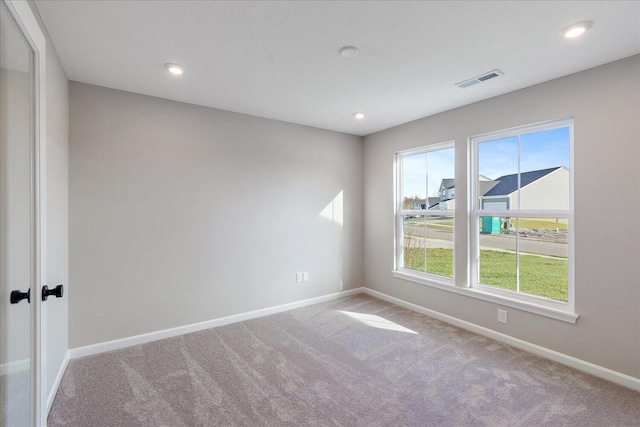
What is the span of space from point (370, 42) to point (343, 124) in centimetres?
197

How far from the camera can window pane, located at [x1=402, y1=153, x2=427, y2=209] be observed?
13.0 ft

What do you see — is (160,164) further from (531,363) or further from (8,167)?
(531,363)

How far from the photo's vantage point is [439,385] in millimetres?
2291

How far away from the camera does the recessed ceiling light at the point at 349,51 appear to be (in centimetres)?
213

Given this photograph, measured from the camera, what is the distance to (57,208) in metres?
2.25

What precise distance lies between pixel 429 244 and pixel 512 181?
48.4 inches

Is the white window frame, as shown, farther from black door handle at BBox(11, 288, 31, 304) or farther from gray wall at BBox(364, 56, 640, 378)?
black door handle at BBox(11, 288, 31, 304)

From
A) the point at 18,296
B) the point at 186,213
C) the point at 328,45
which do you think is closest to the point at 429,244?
the point at 328,45

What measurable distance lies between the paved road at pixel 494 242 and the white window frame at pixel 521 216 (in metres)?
0.09

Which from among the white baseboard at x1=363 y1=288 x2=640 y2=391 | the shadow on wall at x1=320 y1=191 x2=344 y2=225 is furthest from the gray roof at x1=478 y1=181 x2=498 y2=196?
the shadow on wall at x1=320 y1=191 x2=344 y2=225

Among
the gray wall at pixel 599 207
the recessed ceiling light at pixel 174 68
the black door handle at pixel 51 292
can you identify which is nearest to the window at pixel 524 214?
the gray wall at pixel 599 207

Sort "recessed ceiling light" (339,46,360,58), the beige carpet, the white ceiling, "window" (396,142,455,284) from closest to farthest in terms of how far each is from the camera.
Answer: the white ceiling, the beige carpet, "recessed ceiling light" (339,46,360,58), "window" (396,142,455,284)

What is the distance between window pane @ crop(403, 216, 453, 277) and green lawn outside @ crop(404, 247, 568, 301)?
12mm

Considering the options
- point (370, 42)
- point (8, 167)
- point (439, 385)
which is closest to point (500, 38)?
point (370, 42)
